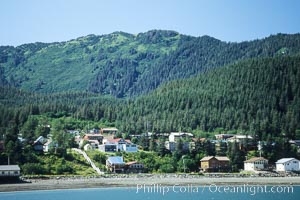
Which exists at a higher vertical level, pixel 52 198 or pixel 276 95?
pixel 276 95

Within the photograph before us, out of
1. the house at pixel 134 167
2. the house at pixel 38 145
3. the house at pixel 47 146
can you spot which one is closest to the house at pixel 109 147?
the house at pixel 47 146

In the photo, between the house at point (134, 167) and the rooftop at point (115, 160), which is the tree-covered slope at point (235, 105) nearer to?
the rooftop at point (115, 160)

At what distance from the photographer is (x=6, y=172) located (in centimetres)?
9425

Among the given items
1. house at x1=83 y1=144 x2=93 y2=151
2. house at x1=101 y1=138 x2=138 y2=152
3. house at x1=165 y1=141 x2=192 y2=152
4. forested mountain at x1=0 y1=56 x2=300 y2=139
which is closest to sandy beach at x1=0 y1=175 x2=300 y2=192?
house at x1=165 y1=141 x2=192 y2=152

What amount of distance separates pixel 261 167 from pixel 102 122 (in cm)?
6695

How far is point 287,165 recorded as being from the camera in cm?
11775

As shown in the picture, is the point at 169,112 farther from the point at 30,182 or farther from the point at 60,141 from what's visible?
the point at 30,182

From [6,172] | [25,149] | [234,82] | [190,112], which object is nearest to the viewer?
[6,172]

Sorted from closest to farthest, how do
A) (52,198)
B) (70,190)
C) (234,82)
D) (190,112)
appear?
(52,198)
(70,190)
(190,112)
(234,82)

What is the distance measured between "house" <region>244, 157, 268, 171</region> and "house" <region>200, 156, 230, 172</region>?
4.01m

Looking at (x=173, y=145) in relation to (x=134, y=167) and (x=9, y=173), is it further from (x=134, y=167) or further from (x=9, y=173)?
(x=9, y=173)

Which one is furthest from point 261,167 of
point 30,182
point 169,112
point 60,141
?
point 169,112

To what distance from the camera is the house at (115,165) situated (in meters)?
112

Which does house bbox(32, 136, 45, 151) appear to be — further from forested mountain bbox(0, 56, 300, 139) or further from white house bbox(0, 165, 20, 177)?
white house bbox(0, 165, 20, 177)
